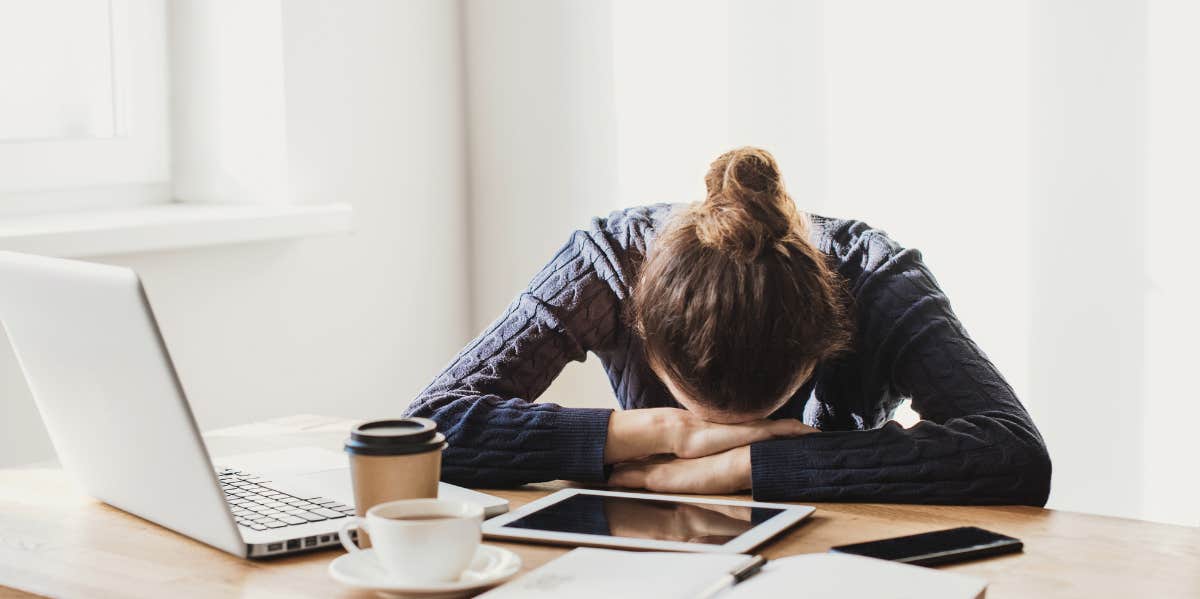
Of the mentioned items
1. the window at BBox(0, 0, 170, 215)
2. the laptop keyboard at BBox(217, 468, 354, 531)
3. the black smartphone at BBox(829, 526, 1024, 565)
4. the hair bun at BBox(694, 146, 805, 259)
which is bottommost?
the black smartphone at BBox(829, 526, 1024, 565)

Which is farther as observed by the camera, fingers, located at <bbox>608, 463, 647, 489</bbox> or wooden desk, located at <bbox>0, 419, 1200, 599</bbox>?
fingers, located at <bbox>608, 463, 647, 489</bbox>

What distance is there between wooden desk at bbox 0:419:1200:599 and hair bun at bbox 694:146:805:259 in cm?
28

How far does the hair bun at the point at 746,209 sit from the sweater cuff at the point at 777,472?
19 cm

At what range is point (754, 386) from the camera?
1.41 m

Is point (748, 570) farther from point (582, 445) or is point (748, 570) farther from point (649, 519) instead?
point (582, 445)

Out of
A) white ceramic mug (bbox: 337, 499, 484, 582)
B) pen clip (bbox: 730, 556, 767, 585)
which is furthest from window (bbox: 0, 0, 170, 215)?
pen clip (bbox: 730, 556, 767, 585)

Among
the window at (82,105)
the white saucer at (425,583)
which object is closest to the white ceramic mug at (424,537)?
the white saucer at (425,583)

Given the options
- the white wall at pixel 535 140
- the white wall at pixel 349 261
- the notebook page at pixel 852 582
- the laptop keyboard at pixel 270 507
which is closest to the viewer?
the notebook page at pixel 852 582

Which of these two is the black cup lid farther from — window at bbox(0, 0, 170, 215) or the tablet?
window at bbox(0, 0, 170, 215)

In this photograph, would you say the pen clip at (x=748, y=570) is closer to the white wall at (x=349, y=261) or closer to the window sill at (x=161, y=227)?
the window sill at (x=161, y=227)

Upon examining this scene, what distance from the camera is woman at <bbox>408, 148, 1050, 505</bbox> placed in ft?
4.48

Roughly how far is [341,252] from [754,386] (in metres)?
1.68

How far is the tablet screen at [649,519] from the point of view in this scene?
3.84ft

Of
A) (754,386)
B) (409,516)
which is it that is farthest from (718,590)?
(754,386)
